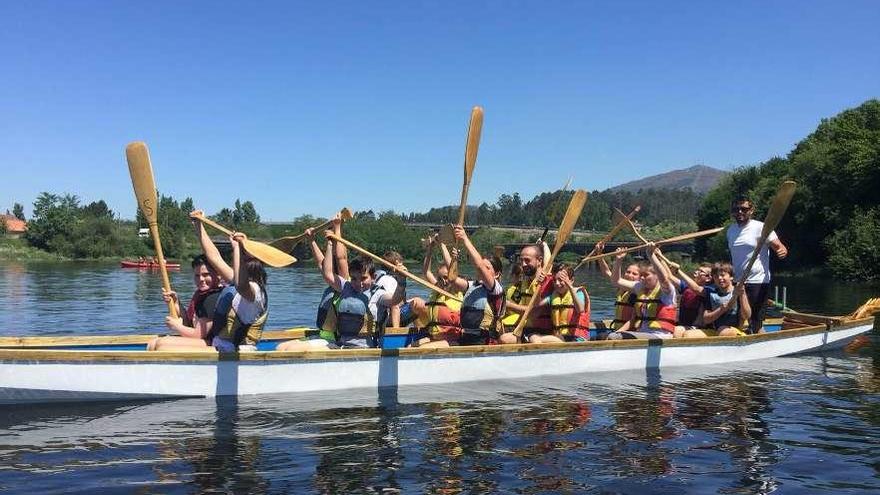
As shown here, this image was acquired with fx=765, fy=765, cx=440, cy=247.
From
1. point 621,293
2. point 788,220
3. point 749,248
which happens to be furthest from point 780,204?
point 788,220

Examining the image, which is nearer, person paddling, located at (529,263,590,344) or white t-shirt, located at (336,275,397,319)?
white t-shirt, located at (336,275,397,319)

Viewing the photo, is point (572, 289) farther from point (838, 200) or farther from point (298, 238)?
point (838, 200)

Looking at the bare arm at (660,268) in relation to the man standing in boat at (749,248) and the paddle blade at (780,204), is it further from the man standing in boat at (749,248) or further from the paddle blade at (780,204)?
the paddle blade at (780,204)

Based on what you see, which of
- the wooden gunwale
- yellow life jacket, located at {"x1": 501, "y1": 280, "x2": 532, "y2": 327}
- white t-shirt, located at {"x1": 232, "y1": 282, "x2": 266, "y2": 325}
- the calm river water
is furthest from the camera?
yellow life jacket, located at {"x1": 501, "y1": 280, "x2": 532, "y2": 327}

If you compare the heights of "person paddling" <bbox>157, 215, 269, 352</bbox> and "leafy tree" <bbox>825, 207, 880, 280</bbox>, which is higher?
"leafy tree" <bbox>825, 207, 880, 280</bbox>

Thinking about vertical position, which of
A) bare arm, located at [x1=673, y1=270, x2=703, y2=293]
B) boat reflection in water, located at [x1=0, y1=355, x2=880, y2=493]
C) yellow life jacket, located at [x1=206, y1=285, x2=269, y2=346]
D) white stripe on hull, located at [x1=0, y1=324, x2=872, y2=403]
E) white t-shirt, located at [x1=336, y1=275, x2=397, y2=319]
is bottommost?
boat reflection in water, located at [x1=0, y1=355, x2=880, y2=493]

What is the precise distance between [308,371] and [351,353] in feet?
1.65

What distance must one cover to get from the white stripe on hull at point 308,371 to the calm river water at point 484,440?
15 centimetres

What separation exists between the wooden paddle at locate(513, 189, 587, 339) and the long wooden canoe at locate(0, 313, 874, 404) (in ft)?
1.45

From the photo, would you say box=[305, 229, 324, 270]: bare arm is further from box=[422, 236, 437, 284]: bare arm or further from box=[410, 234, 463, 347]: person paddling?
box=[422, 236, 437, 284]: bare arm

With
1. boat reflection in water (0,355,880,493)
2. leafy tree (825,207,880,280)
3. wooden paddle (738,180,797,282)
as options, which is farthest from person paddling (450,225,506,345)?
leafy tree (825,207,880,280)

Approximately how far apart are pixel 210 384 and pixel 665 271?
233 inches

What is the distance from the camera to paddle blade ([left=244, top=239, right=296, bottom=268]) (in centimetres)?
772

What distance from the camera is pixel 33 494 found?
5.41 meters
